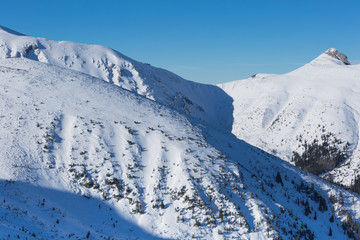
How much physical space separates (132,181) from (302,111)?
99347 mm

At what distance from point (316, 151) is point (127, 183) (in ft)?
263

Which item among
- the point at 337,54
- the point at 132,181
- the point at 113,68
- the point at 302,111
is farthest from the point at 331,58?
the point at 132,181

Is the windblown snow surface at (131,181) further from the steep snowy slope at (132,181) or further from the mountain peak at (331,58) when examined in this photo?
the mountain peak at (331,58)

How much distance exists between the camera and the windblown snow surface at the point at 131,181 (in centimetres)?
2139

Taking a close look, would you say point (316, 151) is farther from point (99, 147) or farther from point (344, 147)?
point (99, 147)

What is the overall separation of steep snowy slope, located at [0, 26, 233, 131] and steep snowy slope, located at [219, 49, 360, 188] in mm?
13773

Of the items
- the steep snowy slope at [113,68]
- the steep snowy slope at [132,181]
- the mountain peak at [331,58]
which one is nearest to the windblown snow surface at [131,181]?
the steep snowy slope at [132,181]

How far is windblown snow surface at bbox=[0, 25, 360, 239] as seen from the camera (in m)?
21.4

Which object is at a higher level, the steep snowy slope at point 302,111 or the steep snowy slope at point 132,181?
the steep snowy slope at point 302,111

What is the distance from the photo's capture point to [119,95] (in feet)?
139

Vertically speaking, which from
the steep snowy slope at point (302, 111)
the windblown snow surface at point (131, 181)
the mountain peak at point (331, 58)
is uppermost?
the mountain peak at point (331, 58)

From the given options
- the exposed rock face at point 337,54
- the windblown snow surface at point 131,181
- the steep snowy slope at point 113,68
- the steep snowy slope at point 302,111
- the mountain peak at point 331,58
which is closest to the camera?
the windblown snow surface at point 131,181

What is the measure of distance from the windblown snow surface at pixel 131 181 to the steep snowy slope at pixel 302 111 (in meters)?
55.3

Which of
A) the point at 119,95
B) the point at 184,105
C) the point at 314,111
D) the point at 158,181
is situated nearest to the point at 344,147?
the point at 314,111
